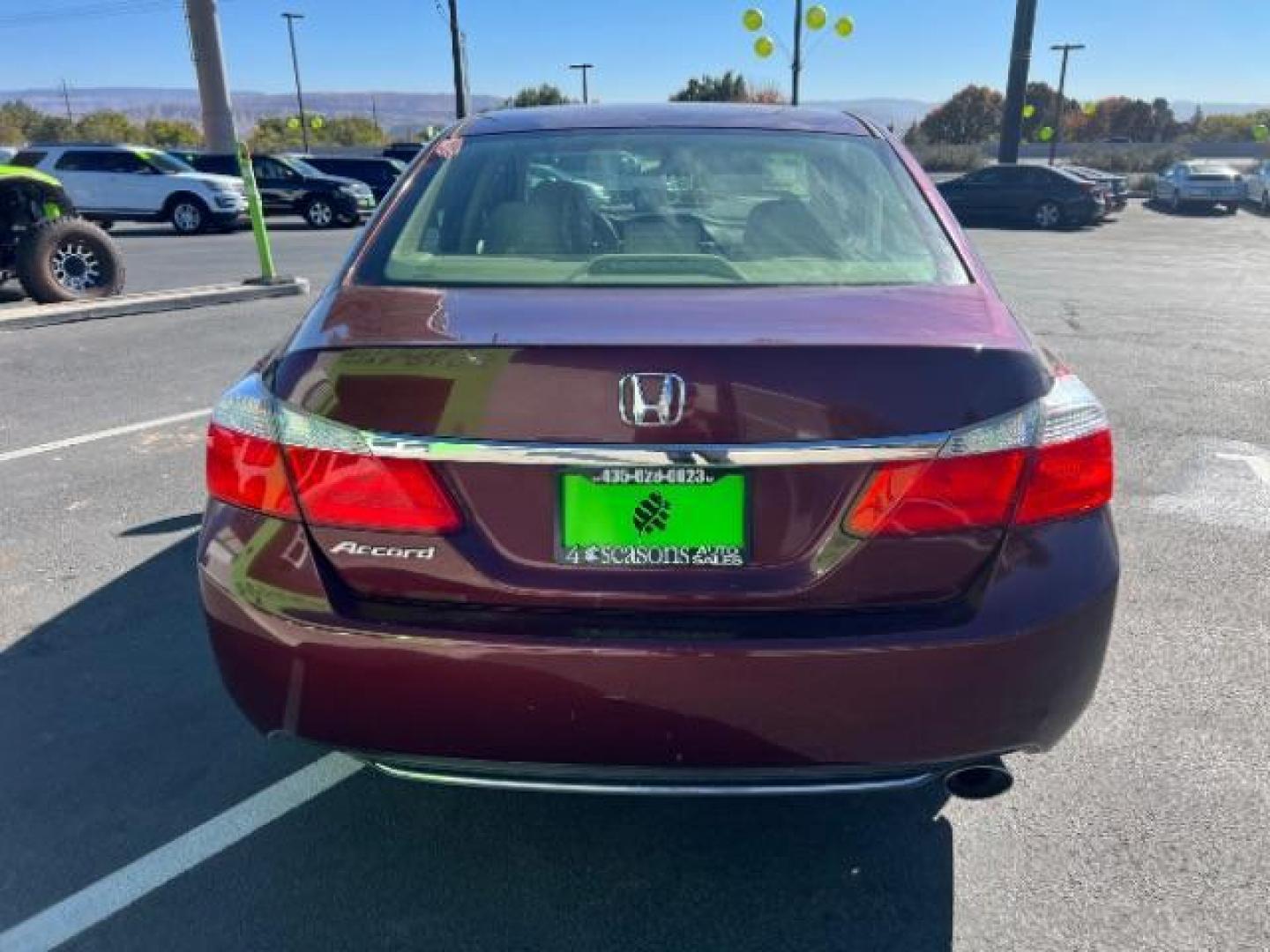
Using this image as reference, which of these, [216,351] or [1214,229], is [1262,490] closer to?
[216,351]

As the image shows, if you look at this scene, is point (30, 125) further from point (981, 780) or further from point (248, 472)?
point (981, 780)

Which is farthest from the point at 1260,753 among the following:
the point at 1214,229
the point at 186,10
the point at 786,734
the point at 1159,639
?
the point at 186,10

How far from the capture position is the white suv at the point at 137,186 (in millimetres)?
19875

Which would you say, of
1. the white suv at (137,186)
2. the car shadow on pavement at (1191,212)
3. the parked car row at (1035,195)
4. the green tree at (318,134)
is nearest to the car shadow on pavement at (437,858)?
the white suv at (137,186)

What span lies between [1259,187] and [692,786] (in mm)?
34198

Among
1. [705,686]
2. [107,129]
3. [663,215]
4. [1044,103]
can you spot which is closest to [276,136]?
[107,129]

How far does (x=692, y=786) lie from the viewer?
1.91m

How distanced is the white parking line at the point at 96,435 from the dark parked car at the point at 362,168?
20.3 metres

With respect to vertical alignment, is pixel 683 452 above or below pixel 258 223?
above

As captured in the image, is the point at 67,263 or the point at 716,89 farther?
the point at 716,89

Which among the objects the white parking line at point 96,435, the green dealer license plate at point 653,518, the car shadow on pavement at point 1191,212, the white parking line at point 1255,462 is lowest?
the car shadow on pavement at point 1191,212

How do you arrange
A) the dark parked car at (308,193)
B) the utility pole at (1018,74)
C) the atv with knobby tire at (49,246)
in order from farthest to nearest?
the utility pole at (1018,74)
the dark parked car at (308,193)
the atv with knobby tire at (49,246)

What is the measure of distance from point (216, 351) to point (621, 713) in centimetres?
704

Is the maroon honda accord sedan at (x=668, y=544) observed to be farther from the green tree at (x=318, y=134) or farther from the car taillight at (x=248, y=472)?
the green tree at (x=318, y=134)
